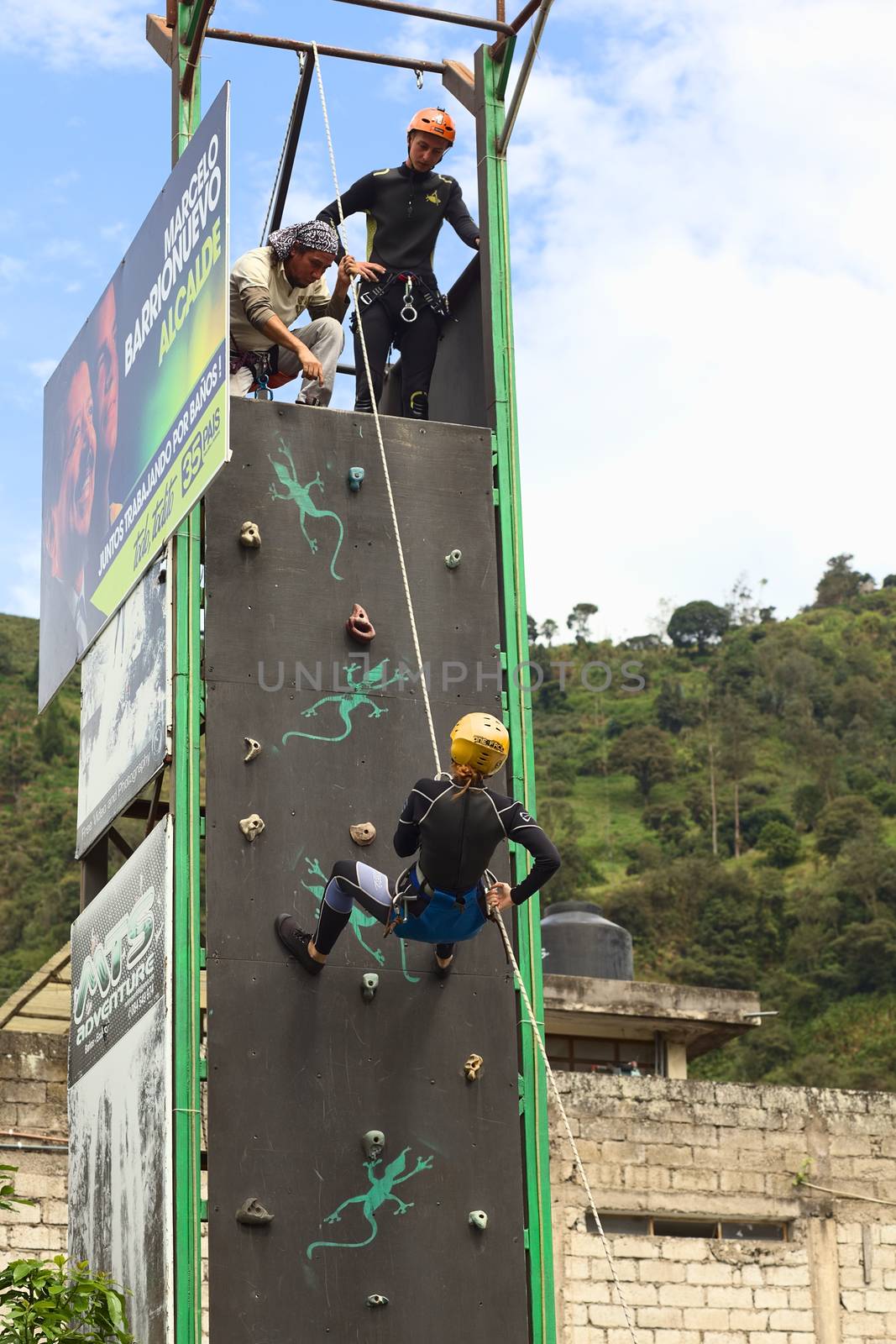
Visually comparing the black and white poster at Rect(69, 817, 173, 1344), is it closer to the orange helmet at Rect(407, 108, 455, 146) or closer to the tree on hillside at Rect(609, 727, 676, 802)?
the orange helmet at Rect(407, 108, 455, 146)

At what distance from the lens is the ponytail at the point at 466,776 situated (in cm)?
992

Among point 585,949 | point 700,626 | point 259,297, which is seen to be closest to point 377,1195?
point 259,297

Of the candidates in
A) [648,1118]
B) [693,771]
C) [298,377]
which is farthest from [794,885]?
[298,377]

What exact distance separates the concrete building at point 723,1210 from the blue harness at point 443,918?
6338 millimetres

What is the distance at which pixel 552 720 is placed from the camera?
7631 centimetres

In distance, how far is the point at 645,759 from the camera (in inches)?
2835

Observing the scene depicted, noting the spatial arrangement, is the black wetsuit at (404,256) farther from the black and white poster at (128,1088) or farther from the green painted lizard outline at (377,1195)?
the green painted lizard outline at (377,1195)

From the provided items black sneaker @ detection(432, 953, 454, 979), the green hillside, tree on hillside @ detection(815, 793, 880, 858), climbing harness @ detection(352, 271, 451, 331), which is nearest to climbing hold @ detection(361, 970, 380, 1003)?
black sneaker @ detection(432, 953, 454, 979)

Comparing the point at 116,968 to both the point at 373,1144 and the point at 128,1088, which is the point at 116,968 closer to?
the point at 128,1088

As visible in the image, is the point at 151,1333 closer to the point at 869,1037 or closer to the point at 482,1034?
the point at 482,1034

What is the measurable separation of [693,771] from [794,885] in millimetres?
10256

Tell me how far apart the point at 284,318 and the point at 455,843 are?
13.4 ft

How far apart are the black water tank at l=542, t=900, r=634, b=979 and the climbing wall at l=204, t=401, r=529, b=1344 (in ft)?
39.3

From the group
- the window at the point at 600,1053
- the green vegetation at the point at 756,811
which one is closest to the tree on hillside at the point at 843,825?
the green vegetation at the point at 756,811
